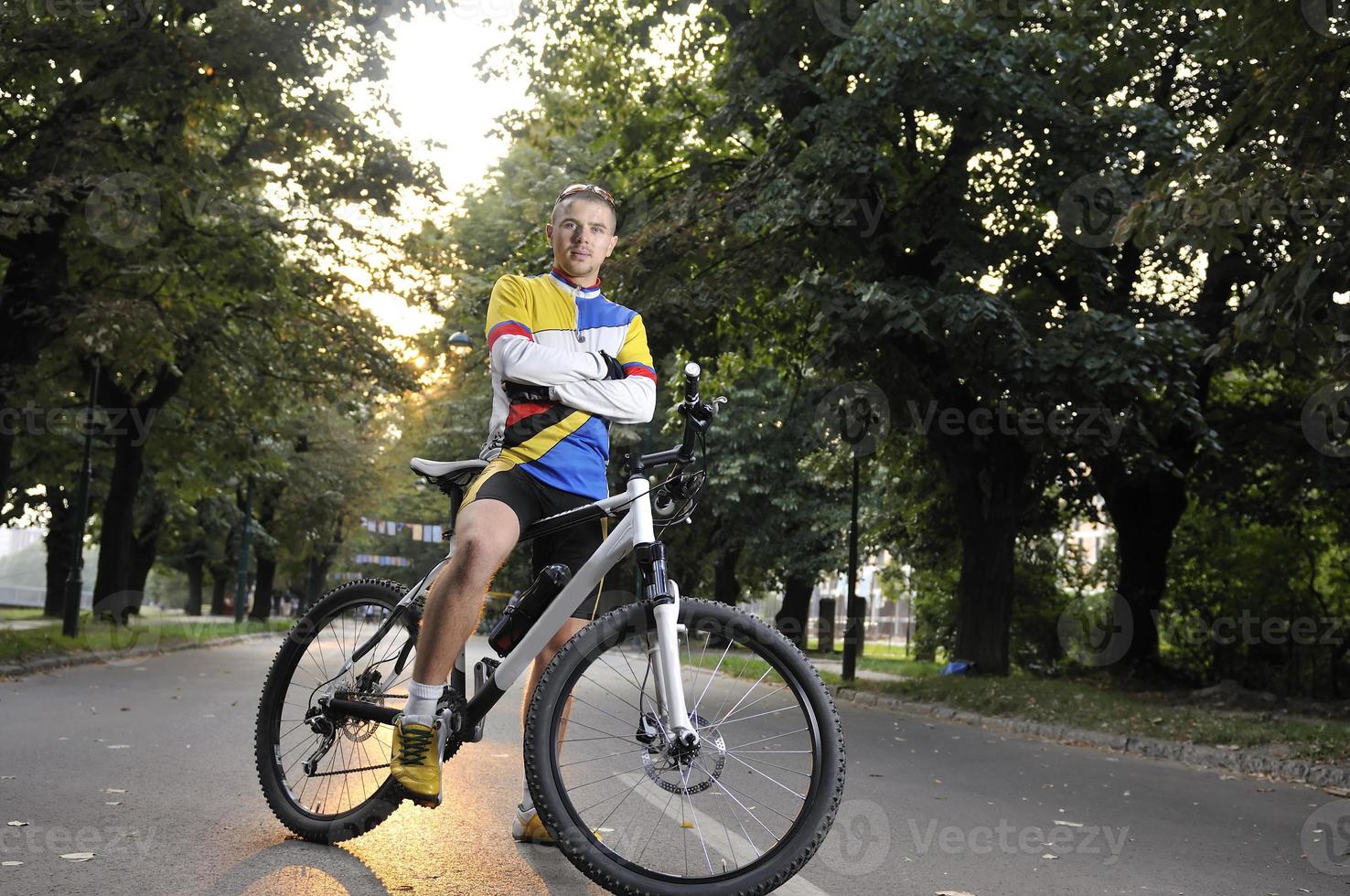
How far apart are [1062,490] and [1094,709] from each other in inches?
319

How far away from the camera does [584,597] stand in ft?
13.2

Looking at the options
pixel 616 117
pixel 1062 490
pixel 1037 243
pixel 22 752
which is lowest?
pixel 22 752

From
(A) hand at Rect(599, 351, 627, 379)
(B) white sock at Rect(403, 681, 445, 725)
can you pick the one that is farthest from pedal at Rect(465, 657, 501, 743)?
(A) hand at Rect(599, 351, 627, 379)

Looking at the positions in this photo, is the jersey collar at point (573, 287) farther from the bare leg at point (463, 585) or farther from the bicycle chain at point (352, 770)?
the bicycle chain at point (352, 770)

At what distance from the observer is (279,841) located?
4.76 metres

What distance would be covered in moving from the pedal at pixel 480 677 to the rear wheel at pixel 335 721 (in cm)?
36

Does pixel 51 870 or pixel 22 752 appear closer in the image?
pixel 51 870

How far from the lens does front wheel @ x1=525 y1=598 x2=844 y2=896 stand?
3.48m

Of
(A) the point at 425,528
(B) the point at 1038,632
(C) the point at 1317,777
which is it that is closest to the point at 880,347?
(C) the point at 1317,777

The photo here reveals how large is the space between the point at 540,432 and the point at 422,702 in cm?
89

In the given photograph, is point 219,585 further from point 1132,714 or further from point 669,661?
point 669,661

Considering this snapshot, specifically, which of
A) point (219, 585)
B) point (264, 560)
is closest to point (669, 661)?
point (264, 560)

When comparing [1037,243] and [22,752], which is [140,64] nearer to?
[22,752]

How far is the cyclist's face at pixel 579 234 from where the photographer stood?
14.3 feet
